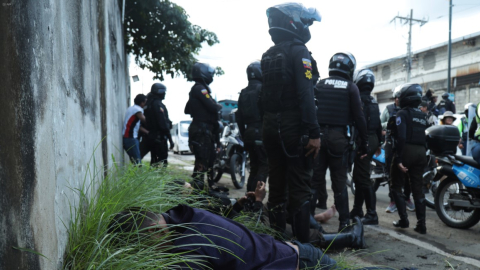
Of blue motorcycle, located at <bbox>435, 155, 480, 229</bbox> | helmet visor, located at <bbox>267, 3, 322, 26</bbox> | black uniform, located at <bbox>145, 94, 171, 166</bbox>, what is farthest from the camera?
black uniform, located at <bbox>145, 94, 171, 166</bbox>

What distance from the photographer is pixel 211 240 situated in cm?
194

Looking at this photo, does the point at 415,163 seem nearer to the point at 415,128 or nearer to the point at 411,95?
the point at 415,128

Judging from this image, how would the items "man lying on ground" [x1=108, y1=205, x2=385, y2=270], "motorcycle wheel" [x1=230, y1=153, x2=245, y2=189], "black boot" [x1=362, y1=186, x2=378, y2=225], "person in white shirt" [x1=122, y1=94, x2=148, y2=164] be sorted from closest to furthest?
1. "man lying on ground" [x1=108, y1=205, x2=385, y2=270]
2. "black boot" [x1=362, y1=186, x2=378, y2=225]
3. "person in white shirt" [x1=122, y1=94, x2=148, y2=164]
4. "motorcycle wheel" [x1=230, y1=153, x2=245, y2=189]

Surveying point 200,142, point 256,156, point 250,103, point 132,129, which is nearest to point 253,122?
point 250,103

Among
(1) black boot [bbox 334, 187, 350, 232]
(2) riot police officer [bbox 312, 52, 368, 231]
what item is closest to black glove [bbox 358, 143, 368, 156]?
(2) riot police officer [bbox 312, 52, 368, 231]

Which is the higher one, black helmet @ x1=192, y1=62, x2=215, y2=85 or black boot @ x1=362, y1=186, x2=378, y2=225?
black helmet @ x1=192, y1=62, x2=215, y2=85

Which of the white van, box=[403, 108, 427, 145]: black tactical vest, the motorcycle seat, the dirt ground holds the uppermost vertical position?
box=[403, 108, 427, 145]: black tactical vest

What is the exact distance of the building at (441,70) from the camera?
2464 centimetres

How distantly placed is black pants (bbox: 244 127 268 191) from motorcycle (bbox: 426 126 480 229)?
2072 millimetres

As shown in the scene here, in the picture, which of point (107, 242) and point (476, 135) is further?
point (476, 135)

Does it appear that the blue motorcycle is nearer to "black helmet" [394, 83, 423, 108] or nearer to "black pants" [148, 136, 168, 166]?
"black helmet" [394, 83, 423, 108]

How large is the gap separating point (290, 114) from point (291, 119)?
4 cm

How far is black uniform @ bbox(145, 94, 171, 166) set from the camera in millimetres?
6582

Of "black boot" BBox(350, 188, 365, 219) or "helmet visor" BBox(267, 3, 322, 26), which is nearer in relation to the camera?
"helmet visor" BBox(267, 3, 322, 26)
